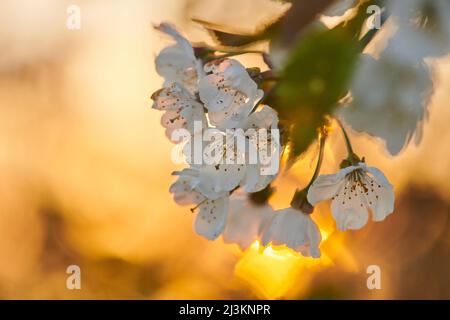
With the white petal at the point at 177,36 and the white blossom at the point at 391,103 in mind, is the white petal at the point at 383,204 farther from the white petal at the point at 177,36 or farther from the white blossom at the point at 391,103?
the white petal at the point at 177,36

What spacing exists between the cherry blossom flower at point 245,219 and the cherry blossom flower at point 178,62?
140 millimetres

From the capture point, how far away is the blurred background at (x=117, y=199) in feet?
3.70

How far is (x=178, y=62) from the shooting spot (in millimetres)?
650

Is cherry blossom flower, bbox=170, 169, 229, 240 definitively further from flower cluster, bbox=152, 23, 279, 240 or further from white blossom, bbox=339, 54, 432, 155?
white blossom, bbox=339, 54, 432, 155

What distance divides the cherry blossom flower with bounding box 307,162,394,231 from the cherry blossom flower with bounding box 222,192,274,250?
98mm

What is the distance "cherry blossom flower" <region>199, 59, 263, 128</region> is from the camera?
1.88 feet

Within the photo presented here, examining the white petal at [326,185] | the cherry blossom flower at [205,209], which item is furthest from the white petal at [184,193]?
the white petal at [326,185]

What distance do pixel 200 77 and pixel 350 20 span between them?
0.15 metres

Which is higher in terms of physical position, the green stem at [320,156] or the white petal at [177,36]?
the white petal at [177,36]

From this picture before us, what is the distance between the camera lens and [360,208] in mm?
631

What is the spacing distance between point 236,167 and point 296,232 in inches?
5.1
